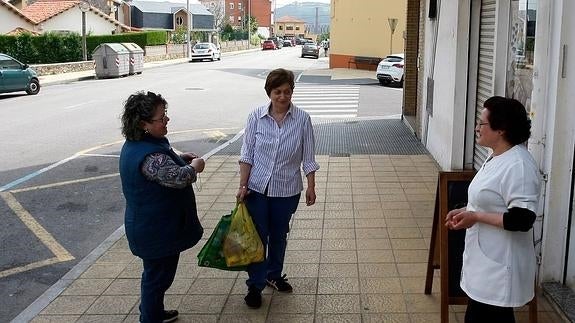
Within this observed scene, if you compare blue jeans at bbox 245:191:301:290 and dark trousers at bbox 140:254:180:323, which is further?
blue jeans at bbox 245:191:301:290

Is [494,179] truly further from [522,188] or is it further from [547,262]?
[547,262]

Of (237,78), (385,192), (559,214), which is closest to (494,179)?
(559,214)

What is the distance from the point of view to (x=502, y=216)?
3234mm

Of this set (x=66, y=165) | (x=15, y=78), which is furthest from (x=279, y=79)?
(x=15, y=78)

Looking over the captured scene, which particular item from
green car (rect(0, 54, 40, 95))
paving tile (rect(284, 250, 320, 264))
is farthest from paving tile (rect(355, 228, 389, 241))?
green car (rect(0, 54, 40, 95))

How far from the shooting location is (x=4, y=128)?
51.1 ft

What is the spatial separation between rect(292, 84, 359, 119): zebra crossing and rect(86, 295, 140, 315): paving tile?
12.7 m

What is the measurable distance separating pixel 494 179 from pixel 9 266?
4960mm

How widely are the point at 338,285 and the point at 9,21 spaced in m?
45.0

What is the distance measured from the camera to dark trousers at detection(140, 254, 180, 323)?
4469 mm

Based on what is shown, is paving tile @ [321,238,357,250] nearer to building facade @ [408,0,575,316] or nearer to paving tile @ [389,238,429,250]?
paving tile @ [389,238,429,250]

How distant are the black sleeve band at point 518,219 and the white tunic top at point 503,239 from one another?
0.08 feet

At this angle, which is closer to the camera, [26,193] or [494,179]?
[494,179]

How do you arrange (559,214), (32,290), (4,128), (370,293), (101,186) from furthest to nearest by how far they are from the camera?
(4,128)
(101,186)
(32,290)
(370,293)
(559,214)
